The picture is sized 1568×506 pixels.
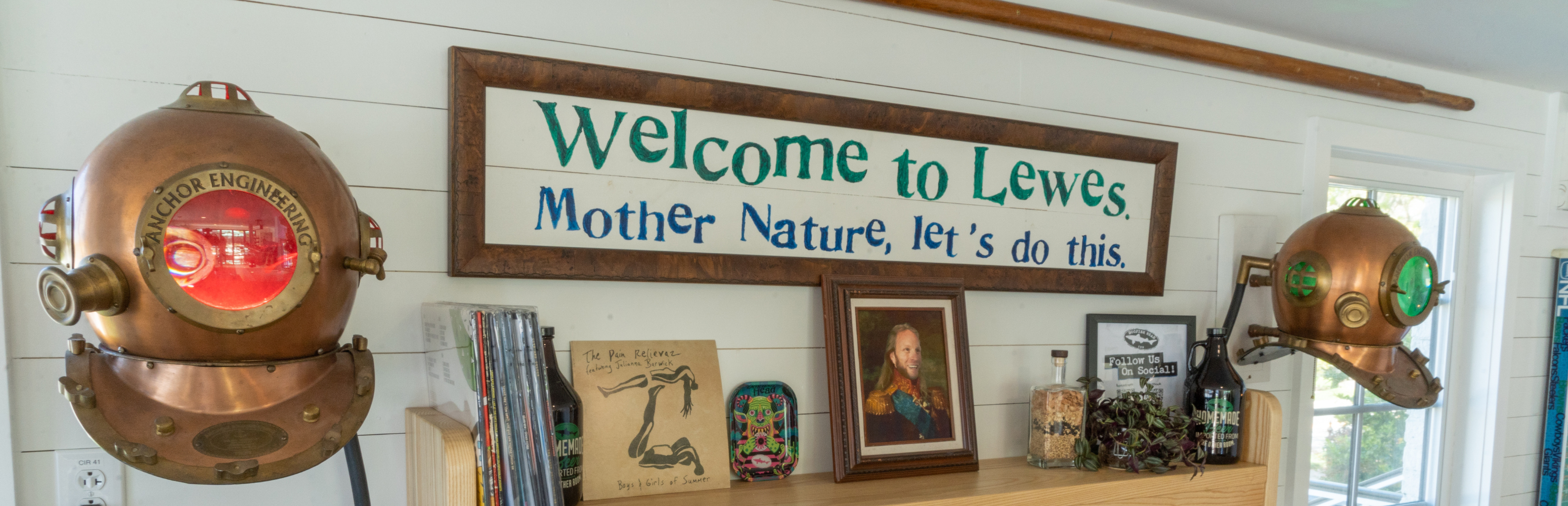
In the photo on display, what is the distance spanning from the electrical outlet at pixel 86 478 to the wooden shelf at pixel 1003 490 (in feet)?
1.90

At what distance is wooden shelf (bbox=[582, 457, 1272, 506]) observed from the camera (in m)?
1.24

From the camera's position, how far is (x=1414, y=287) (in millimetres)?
1616

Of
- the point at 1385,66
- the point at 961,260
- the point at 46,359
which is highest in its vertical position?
the point at 1385,66

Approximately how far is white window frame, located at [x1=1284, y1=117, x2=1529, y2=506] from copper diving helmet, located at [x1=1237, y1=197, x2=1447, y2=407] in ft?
1.88

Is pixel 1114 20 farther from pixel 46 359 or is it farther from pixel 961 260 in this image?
pixel 46 359

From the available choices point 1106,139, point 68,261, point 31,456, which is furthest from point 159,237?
point 1106,139

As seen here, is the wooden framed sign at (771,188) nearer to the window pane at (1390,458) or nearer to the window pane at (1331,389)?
the window pane at (1331,389)

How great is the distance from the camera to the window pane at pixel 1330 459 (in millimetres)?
2156

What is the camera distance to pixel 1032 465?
1544 mm

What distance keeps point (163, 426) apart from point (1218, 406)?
166 cm

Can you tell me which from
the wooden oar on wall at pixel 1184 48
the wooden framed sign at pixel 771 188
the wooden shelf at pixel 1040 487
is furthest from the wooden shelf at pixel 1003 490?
the wooden oar on wall at pixel 1184 48

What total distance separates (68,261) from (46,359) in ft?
1.27

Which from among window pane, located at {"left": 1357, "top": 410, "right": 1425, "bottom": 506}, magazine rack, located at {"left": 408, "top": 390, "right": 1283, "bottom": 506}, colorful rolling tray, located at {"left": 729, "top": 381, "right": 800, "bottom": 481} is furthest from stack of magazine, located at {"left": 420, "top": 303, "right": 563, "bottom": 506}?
window pane, located at {"left": 1357, "top": 410, "right": 1425, "bottom": 506}

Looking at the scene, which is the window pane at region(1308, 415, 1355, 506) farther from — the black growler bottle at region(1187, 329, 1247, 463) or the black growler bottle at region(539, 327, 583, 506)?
the black growler bottle at region(539, 327, 583, 506)
